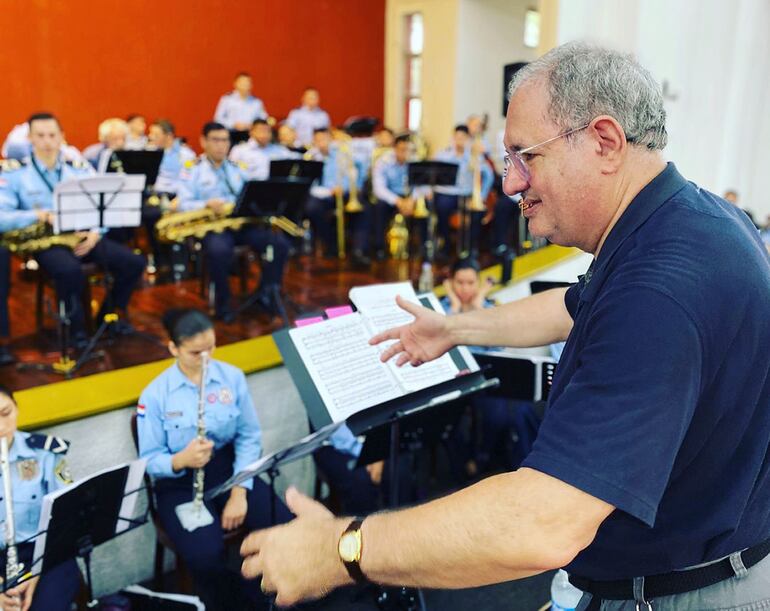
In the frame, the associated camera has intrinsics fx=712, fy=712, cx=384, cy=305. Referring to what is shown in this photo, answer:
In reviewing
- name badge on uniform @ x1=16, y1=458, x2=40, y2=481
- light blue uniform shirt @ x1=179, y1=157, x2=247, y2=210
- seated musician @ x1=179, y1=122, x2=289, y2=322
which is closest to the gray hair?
name badge on uniform @ x1=16, y1=458, x2=40, y2=481

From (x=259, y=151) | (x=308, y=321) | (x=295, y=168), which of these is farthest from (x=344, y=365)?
(x=259, y=151)

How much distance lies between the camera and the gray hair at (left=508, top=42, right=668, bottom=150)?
1.20m

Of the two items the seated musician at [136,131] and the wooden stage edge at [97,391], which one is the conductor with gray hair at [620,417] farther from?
the seated musician at [136,131]

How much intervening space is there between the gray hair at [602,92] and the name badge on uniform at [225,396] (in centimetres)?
266

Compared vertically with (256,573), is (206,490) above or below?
below

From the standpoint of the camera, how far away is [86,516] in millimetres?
2756

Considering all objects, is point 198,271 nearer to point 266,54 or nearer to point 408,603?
point 408,603

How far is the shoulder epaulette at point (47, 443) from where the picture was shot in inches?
117

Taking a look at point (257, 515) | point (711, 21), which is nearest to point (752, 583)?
point (257, 515)

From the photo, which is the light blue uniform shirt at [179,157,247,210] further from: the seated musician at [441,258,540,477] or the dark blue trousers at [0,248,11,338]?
the seated musician at [441,258,540,477]

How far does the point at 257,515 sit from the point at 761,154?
10127mm

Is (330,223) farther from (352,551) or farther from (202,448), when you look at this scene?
(352,551)

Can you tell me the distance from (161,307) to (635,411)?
18.7 ft

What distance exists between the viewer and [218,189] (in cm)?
645
